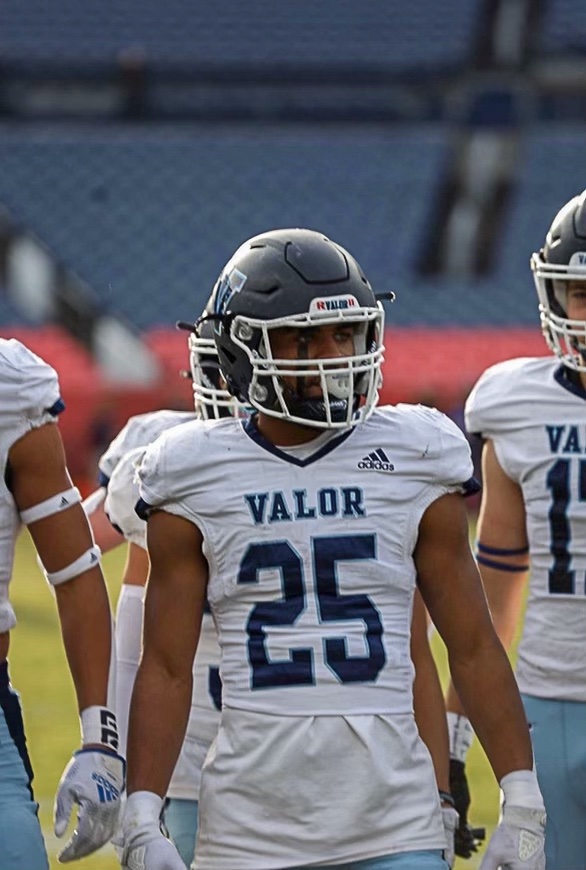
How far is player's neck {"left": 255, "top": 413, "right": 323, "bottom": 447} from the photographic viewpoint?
2.81m

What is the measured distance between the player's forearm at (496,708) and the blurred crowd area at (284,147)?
12952 mm

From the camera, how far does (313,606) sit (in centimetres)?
268

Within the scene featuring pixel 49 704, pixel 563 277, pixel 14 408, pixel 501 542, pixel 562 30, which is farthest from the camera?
pixel 562 30

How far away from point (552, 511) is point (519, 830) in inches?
34.7

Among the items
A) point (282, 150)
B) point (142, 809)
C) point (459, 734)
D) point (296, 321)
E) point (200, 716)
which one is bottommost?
point (282, 150)

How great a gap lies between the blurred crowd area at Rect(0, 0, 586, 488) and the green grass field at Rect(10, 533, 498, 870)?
573 cm

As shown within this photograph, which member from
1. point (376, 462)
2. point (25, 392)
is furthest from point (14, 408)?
point (376, 462)

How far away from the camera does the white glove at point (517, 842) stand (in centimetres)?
265

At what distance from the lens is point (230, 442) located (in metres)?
2.76

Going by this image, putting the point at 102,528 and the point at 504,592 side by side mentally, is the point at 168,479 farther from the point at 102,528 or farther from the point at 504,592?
the point at 102,528

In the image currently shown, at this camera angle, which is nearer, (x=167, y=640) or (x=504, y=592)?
(x=167, y=640)

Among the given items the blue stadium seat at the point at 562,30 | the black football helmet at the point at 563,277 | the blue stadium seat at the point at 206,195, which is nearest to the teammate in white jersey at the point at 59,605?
the black football helmet at the point at 563,277

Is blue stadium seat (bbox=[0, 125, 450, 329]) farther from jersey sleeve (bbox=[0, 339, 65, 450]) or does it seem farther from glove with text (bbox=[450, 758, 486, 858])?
jersey sleeve (bbox=[0, 339, 65, 450])

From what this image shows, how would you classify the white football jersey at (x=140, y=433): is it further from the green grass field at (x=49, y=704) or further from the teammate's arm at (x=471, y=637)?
the green grass field at (x=49, y=704)
